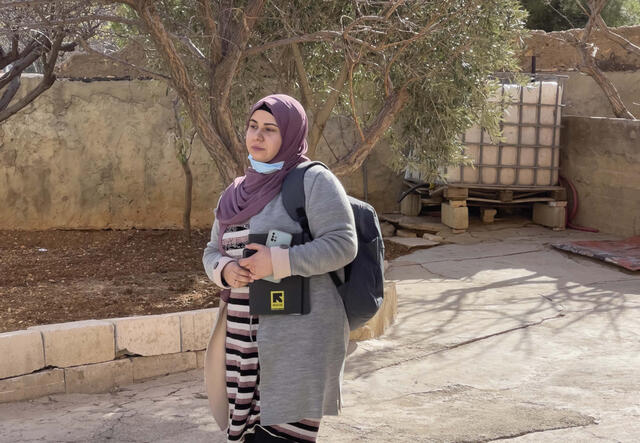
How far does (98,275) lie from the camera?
6695mm

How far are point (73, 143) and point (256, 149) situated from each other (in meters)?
6.81

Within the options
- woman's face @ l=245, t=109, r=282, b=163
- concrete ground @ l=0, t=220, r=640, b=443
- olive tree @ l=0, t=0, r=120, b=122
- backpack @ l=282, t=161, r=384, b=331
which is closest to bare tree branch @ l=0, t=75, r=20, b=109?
olive tree @ l=0, t=0, r=120, b=122

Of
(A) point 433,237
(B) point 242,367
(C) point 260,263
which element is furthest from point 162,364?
(A) point 433,237

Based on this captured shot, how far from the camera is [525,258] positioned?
812cm

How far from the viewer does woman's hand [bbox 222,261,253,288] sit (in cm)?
250

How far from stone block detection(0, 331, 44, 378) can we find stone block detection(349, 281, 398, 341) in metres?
1.93

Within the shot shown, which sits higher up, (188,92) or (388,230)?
(188,92)

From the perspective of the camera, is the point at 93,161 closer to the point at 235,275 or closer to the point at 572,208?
the point at 572,208

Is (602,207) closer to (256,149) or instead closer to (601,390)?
(601,390)

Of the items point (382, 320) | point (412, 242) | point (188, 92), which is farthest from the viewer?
point (412, 242)

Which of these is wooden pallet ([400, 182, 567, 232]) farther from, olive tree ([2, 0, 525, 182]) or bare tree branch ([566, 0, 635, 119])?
olive tree ([2, 0, 525, 182])

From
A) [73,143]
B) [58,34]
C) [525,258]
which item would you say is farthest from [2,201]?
[525,258]

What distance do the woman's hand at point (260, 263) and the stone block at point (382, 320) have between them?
2.67 meters

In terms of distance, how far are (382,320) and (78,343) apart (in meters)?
2.09
